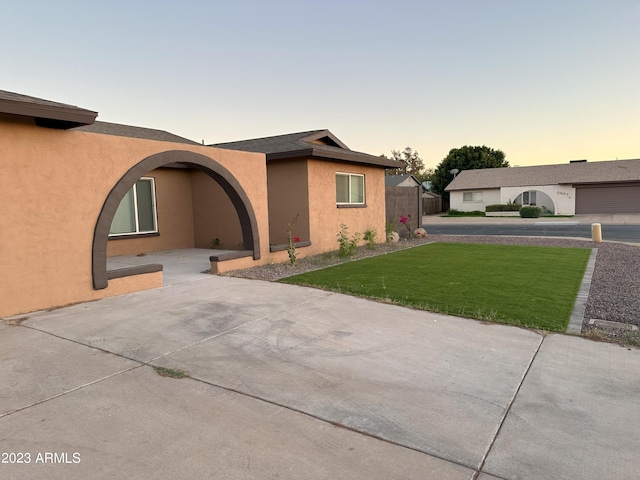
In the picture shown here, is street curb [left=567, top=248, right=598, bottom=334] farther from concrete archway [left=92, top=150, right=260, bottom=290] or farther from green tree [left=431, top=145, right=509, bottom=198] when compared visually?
green tree [left=431, top=145, right=509, bottom=198]

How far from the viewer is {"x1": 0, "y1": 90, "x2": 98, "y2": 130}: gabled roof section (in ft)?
17.5

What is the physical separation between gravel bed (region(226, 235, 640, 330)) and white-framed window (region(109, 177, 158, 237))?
4.63m

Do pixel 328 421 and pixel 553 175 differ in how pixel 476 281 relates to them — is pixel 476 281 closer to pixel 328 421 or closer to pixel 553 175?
pixel 328 421

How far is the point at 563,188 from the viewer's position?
121 ft

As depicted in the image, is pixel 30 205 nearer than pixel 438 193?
Yes

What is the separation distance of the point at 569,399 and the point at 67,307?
6760 mm

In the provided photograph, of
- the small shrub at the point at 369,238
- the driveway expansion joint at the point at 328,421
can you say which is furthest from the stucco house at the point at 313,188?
the driveway expansion joint at the point at 328,421

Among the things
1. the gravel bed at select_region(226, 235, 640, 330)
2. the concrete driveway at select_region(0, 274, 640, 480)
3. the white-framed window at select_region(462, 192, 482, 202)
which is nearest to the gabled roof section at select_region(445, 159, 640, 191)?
the white-framed window at select_region(462, 192, 482, 202)

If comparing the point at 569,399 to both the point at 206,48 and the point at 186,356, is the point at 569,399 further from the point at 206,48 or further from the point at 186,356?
the point at 206,48

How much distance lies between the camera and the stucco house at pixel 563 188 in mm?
35094

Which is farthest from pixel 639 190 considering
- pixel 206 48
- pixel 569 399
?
pixel 569 399

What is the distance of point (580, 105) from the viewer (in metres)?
18.8

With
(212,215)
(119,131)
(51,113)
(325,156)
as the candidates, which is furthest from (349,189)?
(51,113)

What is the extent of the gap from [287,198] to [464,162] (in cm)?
4250
